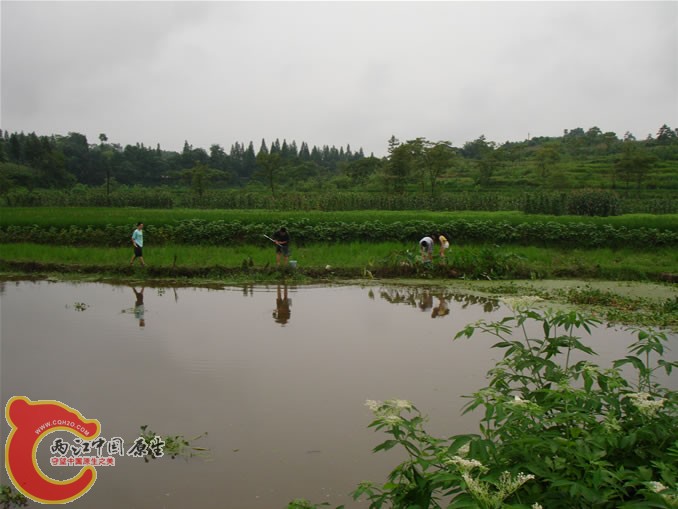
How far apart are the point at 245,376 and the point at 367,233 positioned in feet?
42.3

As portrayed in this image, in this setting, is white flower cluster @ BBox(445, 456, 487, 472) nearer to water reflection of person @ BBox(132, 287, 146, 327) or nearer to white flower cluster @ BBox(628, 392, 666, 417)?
white flower cluster @ BBox(628, 392, 666, 417)

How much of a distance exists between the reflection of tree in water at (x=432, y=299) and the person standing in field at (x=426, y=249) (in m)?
1.53

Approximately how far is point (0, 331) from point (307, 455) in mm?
7216

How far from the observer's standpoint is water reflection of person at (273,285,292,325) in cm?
1047

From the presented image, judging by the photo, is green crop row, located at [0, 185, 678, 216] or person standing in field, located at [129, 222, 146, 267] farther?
green crop row, located at [0, 185, 678, 216]

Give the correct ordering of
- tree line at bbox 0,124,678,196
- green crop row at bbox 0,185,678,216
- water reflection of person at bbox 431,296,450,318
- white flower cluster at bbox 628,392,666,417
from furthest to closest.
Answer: tree line at bbox 0,124,678,196 < green crop row at bbox 0,185,678,216 < water reflection of person at bbox 431,296,450,318 < white flower cluster at bbox 628,392,666,417

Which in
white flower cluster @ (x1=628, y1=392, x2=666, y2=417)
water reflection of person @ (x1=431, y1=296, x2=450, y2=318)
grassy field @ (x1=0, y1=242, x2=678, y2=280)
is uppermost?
white flower cluster @ (x1=628, y1=392, x2=666, y2=417)

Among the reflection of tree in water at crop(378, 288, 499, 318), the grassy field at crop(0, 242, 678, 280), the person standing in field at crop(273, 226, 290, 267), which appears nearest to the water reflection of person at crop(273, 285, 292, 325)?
the person standing in field at crop(273, 226, 290, 267)

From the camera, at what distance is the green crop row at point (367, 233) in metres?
19.1

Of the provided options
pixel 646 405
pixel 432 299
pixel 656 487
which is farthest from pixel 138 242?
pixel 656 487

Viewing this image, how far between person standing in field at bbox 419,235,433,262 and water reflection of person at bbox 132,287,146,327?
25.2 ft

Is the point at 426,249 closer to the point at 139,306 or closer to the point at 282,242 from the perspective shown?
the point at 282,242

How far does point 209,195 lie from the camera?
4269cm

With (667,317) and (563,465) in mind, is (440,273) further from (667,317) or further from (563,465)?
(563,465)
